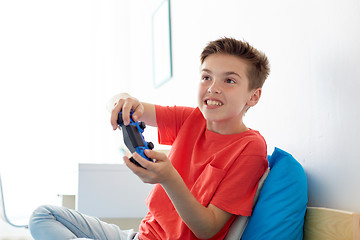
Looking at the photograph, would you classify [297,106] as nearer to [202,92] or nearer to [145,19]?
[202,92]

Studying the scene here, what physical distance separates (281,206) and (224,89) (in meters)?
0.36

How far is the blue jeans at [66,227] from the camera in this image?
1.14m

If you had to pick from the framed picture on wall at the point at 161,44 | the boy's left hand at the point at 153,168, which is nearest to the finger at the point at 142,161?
the boy's left hand at the point at 153,168

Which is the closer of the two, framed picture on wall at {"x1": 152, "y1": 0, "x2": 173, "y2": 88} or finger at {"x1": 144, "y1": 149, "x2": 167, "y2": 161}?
finger at {"x1": 144, "y1": 149, "x2": 167, "y2": 161}

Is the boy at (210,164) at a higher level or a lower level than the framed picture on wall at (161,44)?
lower

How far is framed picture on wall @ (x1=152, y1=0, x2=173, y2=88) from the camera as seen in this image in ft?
8.68

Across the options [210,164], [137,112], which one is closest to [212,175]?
[210,164]

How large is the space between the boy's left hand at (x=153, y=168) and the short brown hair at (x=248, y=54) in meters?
0.45

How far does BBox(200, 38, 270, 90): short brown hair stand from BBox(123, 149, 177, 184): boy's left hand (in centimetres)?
45

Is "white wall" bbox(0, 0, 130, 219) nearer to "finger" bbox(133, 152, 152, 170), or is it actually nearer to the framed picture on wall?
the framed picture on wall

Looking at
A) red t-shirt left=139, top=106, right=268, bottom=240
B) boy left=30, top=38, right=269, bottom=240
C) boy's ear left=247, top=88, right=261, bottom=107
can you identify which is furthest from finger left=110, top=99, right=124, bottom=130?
boy's ear left=247, top=88, right=261, bottom=107

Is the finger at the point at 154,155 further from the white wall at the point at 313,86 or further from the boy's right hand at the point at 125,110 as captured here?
the white wall at the point at 313,86

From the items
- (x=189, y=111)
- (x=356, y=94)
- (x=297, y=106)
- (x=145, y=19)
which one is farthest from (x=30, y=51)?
(x=356, y=94)

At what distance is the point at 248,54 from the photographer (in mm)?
1211
